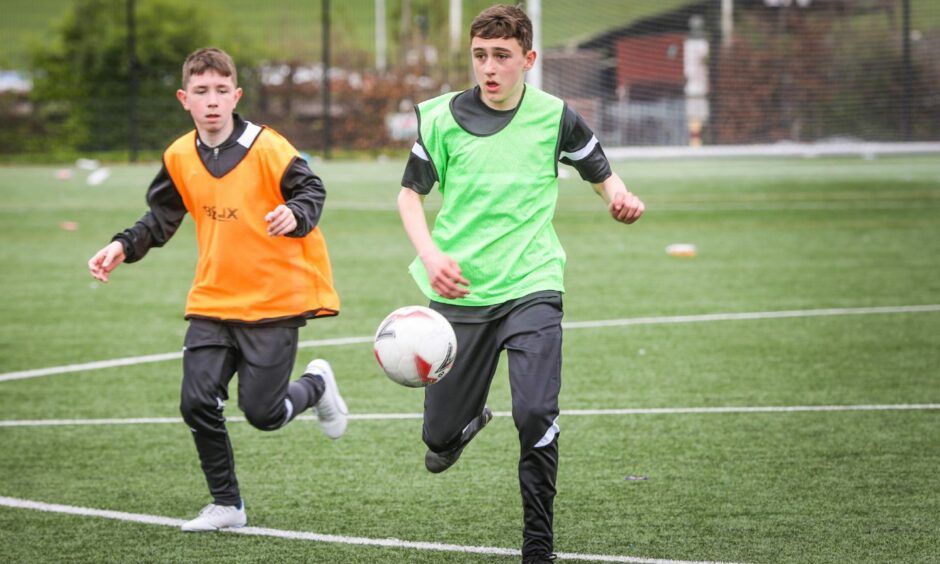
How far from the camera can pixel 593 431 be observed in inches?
260

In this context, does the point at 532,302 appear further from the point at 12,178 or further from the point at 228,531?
the point at 12,178

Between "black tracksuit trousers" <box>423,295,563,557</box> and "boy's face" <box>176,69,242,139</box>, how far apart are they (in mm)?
1255

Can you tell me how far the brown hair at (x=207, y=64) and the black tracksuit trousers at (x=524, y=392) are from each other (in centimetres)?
139

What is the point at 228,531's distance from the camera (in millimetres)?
5023

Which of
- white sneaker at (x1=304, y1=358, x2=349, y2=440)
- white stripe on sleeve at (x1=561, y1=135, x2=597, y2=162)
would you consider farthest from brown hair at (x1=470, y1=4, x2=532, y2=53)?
white sneaker at (x1=304, y1=358, x2=349, y2=440)

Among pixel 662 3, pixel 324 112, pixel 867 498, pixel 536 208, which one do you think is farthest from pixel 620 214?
pixel 324 112

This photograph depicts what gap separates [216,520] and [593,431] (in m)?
2.30

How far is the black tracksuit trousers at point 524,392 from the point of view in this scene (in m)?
4.42

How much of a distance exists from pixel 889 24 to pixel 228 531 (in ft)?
71.1

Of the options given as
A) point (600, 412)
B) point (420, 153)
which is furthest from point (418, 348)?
point (600, 412)

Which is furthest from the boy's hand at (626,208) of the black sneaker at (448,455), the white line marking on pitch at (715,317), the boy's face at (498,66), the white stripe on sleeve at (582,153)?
the white line marking on pitch at (715,317)

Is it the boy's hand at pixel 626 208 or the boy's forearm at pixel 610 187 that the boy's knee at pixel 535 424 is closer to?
the boy's hand at pixel 626 208

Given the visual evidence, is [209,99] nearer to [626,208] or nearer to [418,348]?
[418,348]

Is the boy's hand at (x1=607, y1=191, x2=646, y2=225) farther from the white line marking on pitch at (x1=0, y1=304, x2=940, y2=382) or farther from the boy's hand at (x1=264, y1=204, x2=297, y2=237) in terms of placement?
the white line marking on pitch at (x1=0, y1=304, x2=940, y2=382)
